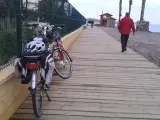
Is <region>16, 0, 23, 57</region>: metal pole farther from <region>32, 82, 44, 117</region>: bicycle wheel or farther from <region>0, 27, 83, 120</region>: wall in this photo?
<region>32, 82, 44, 117</region>: bicycle wheel

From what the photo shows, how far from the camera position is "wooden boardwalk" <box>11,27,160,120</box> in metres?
5.41

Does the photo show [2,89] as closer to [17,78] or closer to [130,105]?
[17,78]

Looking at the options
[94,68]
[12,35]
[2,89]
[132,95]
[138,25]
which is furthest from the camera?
[138,25]

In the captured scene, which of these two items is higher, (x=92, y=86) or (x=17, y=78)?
(x=17, y=78)

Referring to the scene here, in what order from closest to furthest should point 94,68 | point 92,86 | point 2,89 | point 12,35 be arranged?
1. point 2,89
2. point 12,35
3. point 92,86
4. point 94,68

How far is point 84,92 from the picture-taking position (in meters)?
6.77

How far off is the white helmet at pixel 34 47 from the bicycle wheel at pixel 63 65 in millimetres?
2591

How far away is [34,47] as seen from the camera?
502 centimetres

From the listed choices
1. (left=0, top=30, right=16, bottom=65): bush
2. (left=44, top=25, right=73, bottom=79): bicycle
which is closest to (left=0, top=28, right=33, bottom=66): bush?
(left=0, top=30, right=16, bottom=65): bush

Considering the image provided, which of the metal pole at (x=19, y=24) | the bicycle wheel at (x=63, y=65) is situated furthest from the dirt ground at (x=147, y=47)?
the metal pole at (x=19, y=24)

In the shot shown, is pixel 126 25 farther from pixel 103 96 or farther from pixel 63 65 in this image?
pixel 103 96

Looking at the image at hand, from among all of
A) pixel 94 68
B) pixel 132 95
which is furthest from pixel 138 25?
pixel 132 95

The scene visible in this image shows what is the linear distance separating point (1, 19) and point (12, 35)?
54cm

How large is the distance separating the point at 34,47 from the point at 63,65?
3351 mm
